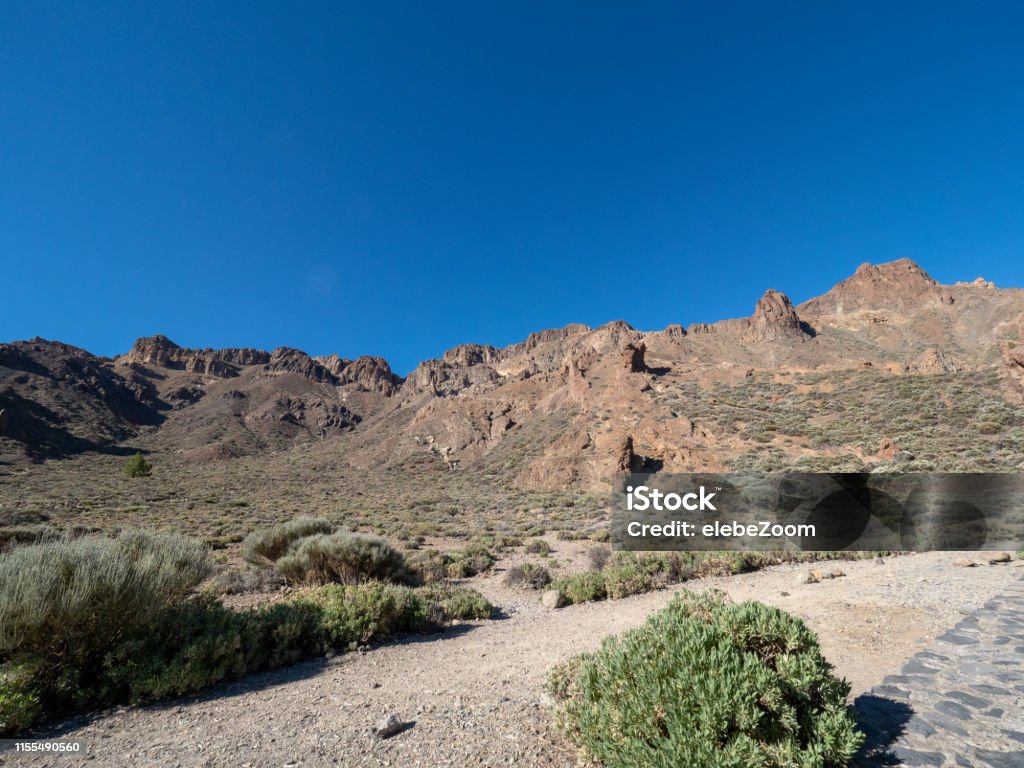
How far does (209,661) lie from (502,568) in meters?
8.10

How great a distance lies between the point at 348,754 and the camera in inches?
127

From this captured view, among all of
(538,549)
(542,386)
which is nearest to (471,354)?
(542,386)

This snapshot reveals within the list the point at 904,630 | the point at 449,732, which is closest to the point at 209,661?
the point at 449,732

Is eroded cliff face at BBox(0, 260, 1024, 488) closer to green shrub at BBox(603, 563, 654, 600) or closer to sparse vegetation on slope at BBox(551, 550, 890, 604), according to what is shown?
sparse vegetation on slope at BBox(551, 550, 890, 604)

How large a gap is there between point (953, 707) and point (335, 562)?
8.78 meters

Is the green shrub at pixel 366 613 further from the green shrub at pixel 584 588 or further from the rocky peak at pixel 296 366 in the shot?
the rocky peak at pixel 296 366

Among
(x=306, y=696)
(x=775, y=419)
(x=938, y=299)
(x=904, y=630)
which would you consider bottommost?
(x=306, y=696)

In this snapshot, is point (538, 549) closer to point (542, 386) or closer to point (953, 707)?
point (953, 707)

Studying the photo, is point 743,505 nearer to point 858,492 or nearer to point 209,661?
point 858,492

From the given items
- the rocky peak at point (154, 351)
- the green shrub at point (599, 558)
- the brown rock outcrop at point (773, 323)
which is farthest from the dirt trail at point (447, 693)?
the rocky peak at point (154, 351)

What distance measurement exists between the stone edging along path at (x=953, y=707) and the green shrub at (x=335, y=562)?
780cm

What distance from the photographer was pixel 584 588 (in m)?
8.34

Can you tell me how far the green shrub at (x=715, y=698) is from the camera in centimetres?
240

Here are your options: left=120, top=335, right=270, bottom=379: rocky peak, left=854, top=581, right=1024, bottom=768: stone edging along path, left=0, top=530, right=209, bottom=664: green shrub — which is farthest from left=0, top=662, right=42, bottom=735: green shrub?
left=120, top=335, right=270, bottom=379: rocky peak
